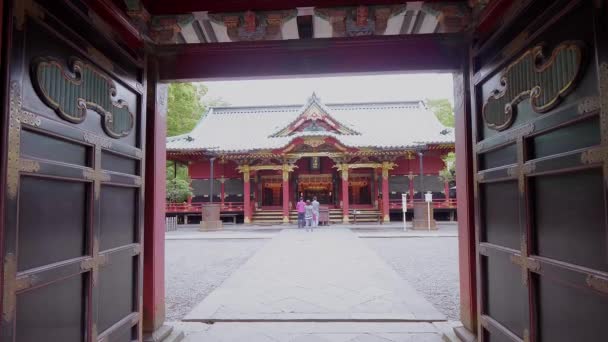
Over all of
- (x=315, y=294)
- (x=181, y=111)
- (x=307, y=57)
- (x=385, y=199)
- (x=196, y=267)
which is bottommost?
(x=196, y=267)

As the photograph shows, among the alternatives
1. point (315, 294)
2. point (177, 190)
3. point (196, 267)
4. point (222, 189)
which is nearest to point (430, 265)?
point (315, 294)

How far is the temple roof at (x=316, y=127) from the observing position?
19.8 metres

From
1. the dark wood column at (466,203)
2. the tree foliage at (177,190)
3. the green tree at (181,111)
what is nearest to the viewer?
the dark wood column at (466,203)

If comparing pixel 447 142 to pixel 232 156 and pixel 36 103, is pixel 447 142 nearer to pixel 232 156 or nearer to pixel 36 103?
pixel 232 156

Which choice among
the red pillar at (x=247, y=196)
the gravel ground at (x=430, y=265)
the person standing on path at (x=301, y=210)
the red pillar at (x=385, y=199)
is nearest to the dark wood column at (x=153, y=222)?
the gravel ground at (x=430, y=265)

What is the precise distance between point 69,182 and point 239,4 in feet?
5.82

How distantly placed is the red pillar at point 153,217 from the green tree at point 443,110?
109 feet

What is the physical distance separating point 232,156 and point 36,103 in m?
18.1

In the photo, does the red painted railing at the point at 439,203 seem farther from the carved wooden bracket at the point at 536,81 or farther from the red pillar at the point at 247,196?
the carved wooden bracket at the point at 536,81

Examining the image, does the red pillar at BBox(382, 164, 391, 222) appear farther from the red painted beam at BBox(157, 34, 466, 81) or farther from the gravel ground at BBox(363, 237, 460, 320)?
the red painted beam at BBox(157, 34, 466, 81)

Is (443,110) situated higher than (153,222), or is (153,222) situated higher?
(443,110)

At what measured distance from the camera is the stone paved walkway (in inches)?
163

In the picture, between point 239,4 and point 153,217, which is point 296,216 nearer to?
point 153,217

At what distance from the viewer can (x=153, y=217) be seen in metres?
3.29
